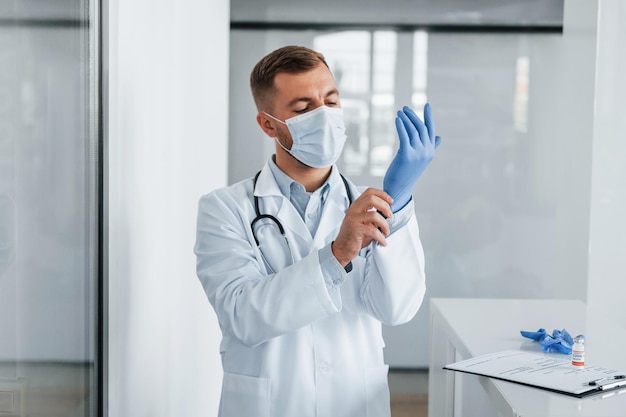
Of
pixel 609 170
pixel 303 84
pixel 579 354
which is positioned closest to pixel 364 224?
pixel 303 84

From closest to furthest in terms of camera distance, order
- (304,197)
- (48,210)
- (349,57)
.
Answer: (48,210) → (304,197) → (349,57)

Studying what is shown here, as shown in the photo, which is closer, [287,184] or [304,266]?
[304,266]

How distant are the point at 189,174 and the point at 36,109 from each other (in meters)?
1.38

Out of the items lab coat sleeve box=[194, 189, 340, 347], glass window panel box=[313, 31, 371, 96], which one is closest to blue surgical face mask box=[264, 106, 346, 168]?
lab coat sleeve box=[194, 189, 340, 347]

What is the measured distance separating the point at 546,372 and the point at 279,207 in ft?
2.38

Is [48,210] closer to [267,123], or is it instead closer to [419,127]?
[267,123]

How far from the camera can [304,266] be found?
1548 mm

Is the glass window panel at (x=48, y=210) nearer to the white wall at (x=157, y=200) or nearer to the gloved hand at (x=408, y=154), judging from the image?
the white wall at (x=157, y=200)

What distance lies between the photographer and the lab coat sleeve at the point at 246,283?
1.53 meters

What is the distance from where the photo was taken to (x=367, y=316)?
1.77 metres

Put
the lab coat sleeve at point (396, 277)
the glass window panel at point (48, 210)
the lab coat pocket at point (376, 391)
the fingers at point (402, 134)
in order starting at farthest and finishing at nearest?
the lab coat pocket at point (376, 391)
the lab coat sleeve at point (396, 277)
the fingers at point (402, 134)
the glass window panel at point (48, 210)

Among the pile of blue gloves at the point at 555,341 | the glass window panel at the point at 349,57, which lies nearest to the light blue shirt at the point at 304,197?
the pile of blue gloves at the point at 555,341

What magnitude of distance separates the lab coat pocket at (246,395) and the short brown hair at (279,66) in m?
0.66

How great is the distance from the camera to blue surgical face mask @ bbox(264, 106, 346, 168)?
1.73 meters
